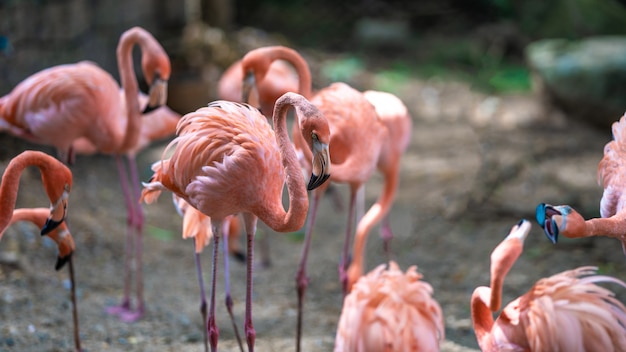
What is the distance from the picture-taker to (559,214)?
2.78 metres

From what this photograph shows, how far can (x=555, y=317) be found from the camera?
2613 millimetres

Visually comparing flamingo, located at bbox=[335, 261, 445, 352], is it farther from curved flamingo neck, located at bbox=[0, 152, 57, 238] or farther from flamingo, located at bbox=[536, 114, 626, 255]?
curved flamingo neck, located at bbox=[0, 152, 57, 238]

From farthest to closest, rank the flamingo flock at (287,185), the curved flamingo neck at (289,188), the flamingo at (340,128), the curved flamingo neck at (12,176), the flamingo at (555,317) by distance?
the flamingo at (340,128), the curved flamingo neck at (12,176), the curved flamingo neck at (289,188), the flamingo flock at (287,185), the flamingo at (555,317)

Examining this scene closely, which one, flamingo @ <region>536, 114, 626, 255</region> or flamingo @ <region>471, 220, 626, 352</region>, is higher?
flamingo @ <region>536, 114, 626, 255</region>

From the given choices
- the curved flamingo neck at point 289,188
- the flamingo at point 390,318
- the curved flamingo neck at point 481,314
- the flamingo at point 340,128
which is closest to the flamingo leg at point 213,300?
the curved flamingo neck at point 289,188

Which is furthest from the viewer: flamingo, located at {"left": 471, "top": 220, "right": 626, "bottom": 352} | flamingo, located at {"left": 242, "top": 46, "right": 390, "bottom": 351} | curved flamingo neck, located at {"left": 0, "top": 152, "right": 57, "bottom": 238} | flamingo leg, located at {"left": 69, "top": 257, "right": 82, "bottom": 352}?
flamingo, located at {"left": 242, "top": 46, "right": 390, "bottom": 351}

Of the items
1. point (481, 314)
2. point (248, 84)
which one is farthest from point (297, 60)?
point (481, 314)

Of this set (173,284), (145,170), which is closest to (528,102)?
(145,170)

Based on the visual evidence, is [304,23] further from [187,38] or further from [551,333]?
[551,333]

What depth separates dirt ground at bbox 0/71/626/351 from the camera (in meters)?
4.16

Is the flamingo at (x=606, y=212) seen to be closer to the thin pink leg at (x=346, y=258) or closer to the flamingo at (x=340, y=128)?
the flamingo at (x=340, y=128)

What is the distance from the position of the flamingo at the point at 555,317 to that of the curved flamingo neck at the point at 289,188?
78 cm

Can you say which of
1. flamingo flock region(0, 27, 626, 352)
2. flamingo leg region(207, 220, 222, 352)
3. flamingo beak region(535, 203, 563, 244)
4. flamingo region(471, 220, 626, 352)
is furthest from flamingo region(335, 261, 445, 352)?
flamingo leg region(207, 220, 222, 352)

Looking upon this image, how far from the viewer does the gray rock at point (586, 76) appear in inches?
288
